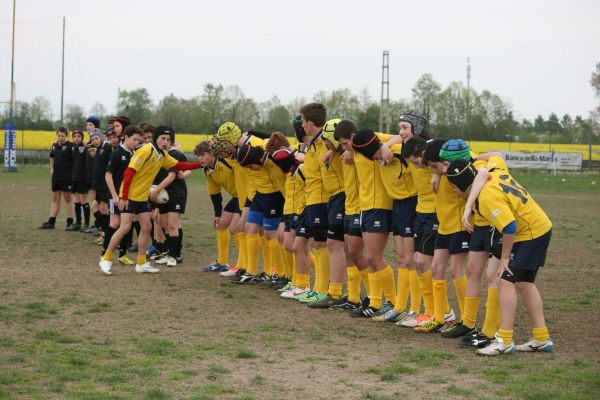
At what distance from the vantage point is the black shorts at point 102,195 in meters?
16.4

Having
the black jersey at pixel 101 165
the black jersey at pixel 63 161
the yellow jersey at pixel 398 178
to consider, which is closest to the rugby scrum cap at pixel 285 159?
the yellow jersey at pixel 398 178

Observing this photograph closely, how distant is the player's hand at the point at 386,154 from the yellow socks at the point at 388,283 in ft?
4.39

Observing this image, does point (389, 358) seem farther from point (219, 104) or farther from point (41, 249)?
point (219, 104)

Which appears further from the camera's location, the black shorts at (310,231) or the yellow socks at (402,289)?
the black shorts at (310,231)

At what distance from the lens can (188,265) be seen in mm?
13914

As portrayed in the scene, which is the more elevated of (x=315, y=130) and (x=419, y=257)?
(x=315, y=130)

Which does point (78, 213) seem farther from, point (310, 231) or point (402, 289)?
point (402, 289)

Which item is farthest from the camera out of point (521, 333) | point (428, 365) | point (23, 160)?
point (23, 160)

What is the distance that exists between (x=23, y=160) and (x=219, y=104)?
27579 mm

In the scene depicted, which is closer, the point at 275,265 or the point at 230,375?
the point at 230,375

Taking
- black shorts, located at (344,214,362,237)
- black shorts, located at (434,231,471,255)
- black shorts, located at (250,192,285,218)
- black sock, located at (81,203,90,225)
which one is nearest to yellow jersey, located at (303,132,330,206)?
black shorts, located at (344,214,362,237)

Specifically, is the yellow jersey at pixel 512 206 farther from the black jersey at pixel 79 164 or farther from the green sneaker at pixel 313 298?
the black jersey at pixel 79 164

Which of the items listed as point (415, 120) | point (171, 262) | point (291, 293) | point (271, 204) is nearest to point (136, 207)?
point (171, 262)

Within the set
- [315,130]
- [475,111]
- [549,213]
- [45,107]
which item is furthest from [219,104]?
[315,130]
